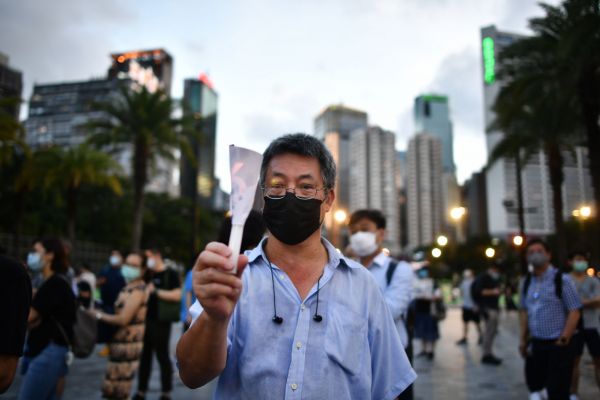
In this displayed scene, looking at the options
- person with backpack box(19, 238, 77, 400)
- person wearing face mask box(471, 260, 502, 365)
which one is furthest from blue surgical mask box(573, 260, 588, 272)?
→ person with backpack box(19, 238, 77, 400)

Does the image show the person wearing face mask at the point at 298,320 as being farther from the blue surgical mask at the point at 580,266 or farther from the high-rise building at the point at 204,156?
the high-rise building at the point at 204,156

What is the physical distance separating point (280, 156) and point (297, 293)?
0.60 meters

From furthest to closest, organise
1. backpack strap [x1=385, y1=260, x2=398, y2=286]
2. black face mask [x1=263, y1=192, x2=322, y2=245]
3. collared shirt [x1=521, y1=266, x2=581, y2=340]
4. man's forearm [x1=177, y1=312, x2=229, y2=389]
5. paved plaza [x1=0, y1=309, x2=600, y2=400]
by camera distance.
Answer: paved plaza [x1=0, y1=309, x2=600, y2=400], collared shirt [x1=521, y1=266, x2=581, y2=340], backpack strap [x1=385, y1=260, x2=398, y2=286], black face mask [x1=263, y1=192, x2=322, y2=245], man's forearm [x1=177, y1=312, x2=229, y2=389]

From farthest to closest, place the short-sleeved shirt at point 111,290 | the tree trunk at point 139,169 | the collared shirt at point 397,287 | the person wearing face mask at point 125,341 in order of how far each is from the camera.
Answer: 1. the tree trunk at point 139,169
2. the short-sleeved shirt at point 111,290
3. the person wearing face mask at point 125,341
4. the collared shirt at point 397,287

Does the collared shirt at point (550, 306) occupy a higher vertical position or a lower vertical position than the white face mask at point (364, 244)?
lower

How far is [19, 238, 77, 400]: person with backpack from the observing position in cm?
390

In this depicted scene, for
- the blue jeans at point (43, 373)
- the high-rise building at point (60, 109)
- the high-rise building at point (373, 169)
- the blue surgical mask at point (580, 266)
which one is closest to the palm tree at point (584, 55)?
the blue surgical mask at point (580, 266)

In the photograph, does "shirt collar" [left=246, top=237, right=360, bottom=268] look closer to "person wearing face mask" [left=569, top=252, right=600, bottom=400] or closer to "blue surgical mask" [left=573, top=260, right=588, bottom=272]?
"person wearing face mask" [left=569, top=252, right=600, bottom=400]

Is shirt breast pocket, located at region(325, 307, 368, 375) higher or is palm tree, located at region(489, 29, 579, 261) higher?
palm tree, located at region(489, 29, 579, 261)

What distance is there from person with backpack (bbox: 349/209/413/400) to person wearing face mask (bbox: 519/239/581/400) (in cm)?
139

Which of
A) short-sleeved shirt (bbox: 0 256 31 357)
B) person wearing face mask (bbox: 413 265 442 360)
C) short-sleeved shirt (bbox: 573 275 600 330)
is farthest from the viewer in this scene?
person wearing face mask (bbox: 413 265 442 360)

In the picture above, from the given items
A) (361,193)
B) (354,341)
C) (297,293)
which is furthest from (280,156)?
(361,193)

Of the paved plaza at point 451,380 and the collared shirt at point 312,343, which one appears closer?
the collared shirt at point 312,343

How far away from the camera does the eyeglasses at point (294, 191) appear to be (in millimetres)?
2033
